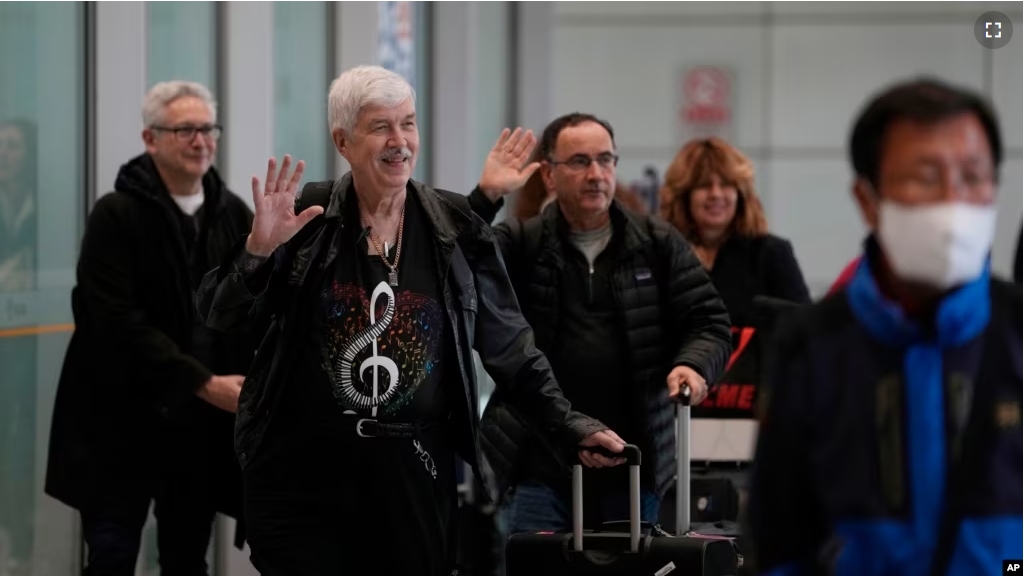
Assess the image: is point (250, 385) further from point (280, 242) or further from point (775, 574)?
point (775, 574)

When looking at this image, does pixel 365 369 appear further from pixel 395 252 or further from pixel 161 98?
pixel 161 98

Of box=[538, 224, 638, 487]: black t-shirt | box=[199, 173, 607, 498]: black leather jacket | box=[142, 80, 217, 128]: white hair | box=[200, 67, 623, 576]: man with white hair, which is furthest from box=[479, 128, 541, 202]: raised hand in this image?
box=[142, 80, 217, 128]: white hair


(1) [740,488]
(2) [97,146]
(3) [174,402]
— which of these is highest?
(2) [97,146]

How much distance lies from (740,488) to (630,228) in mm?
1869

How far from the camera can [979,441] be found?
2.35m

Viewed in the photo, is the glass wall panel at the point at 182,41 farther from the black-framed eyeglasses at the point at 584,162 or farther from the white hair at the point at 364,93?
the white hair at the point at 364,93

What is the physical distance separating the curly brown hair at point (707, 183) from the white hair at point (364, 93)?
2465 millimetres

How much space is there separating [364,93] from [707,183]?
257 centimetres

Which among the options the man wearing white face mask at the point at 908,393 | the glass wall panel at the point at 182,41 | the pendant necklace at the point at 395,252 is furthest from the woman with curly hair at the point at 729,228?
the man wearing white face mask at the point at 908,393

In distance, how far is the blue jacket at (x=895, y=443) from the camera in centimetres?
235

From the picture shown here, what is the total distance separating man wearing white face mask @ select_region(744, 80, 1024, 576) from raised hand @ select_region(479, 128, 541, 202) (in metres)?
2.76

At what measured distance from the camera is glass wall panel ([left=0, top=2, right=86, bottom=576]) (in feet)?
19.1

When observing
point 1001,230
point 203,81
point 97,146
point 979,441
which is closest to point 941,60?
point 1001,230

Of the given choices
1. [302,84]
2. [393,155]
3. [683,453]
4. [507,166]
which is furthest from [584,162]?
[302,84]
